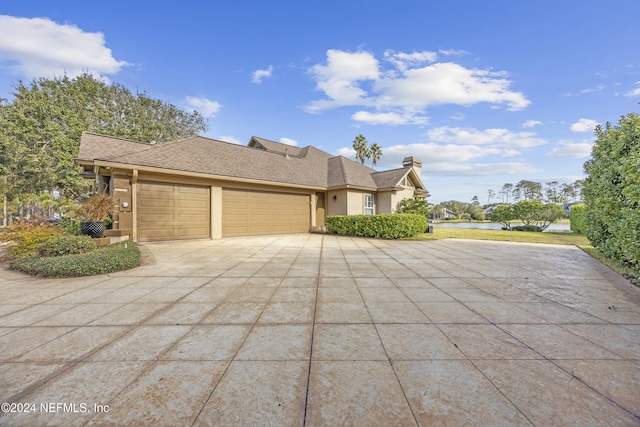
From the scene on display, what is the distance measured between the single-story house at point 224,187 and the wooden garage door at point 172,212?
3 centimetres

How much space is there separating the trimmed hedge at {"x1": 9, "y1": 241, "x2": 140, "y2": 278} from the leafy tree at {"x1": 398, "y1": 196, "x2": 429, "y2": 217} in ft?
46.7

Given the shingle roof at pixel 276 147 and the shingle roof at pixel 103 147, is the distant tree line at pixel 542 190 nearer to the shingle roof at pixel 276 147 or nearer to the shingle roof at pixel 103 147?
the shingle roof at pixel 276 147

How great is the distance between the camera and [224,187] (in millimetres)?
12180

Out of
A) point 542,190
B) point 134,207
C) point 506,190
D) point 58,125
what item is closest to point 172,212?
point 134,207

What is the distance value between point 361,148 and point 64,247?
3365 cm

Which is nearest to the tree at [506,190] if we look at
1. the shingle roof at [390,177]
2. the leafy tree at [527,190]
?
the leafy tree at [527,190]

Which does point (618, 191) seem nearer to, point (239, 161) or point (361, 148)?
point (239, 161)

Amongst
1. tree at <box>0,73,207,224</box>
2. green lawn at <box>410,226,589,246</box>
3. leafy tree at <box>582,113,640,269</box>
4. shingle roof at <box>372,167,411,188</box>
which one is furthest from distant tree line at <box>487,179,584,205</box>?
tree at <box>0,73,207,224</box>

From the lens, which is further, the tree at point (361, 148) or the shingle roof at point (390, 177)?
the tree at point (361, 148)

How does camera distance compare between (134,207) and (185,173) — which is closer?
(134,207)

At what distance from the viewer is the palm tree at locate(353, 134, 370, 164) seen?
115 ft

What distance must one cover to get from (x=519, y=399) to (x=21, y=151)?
2958 centimetres

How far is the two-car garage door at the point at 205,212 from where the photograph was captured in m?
10.1

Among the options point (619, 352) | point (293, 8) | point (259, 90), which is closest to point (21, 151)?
point (259, 90)
